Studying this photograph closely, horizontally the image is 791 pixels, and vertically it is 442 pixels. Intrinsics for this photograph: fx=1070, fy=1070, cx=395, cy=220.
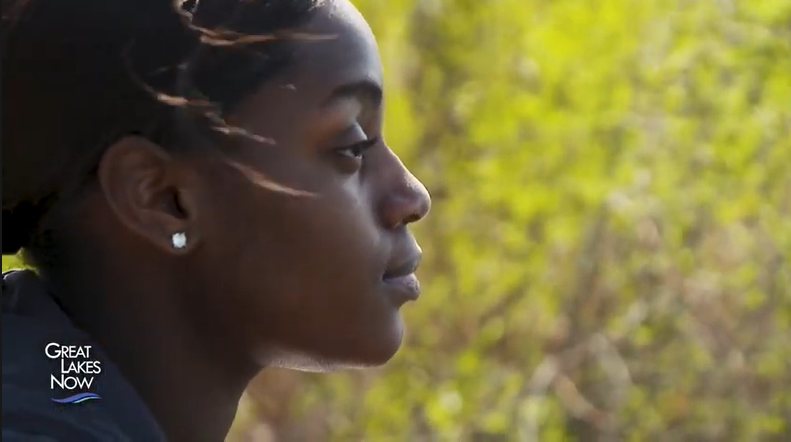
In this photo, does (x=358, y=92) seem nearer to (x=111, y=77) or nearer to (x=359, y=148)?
(x=359, y=148)

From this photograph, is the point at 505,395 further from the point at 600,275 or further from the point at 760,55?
the point at 760,55

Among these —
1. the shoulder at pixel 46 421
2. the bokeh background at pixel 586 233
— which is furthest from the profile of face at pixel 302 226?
the bokeh background at pixel 586 233

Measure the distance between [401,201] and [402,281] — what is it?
2.5 inches

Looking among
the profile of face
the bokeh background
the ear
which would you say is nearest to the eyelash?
the profile of face

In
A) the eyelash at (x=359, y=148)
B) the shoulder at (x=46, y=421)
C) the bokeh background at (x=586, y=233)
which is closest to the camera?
the shoulder at (x=46, y=421)

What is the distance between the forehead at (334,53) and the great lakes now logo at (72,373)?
0.83 feet

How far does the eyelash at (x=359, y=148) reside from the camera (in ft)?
2.65

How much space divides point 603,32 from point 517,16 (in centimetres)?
20

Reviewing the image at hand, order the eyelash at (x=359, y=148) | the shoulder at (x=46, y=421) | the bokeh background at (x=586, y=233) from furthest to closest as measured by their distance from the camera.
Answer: the bokeh background at (x=586, y=233) < the eyelash at (x=359, y=148) < the shoulder at (x=46, y=421)

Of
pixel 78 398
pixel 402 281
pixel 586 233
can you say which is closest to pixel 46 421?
pixel 78 398

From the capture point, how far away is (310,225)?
31.3 inches

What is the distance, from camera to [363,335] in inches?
31.8

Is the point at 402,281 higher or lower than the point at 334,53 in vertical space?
lower

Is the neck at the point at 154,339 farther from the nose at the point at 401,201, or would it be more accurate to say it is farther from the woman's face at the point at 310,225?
the nose at the point at 401,201
